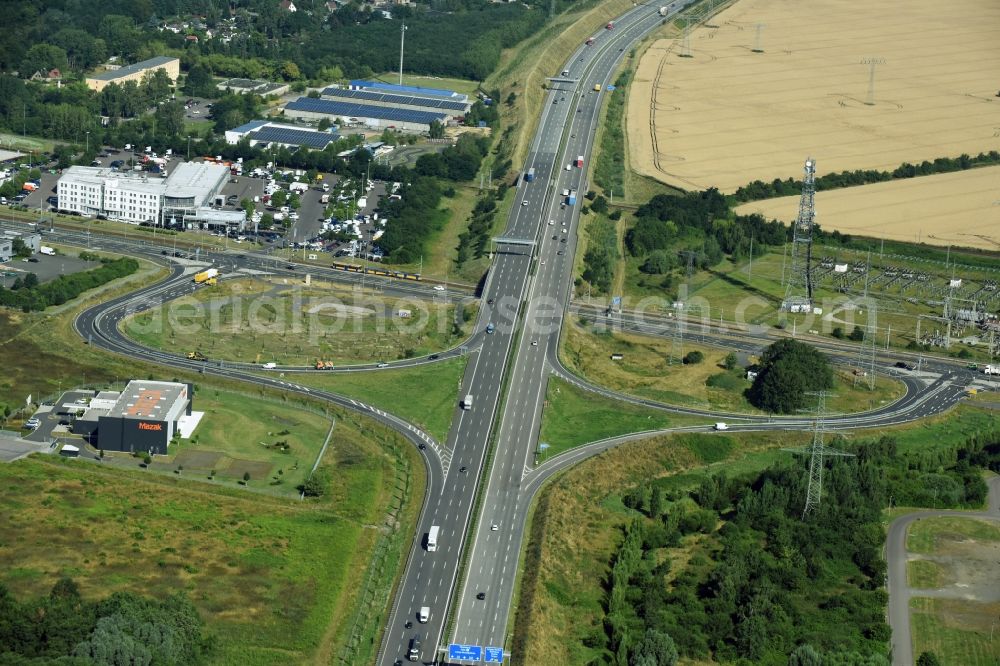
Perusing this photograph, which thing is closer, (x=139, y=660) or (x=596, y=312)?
(x=139, y=660)

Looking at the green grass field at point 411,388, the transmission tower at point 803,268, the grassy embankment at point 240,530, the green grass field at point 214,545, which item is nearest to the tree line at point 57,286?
the grassy embankment at point 240,530

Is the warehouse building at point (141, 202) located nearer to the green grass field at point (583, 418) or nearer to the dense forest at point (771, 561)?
the green grass field at point (583, 418)

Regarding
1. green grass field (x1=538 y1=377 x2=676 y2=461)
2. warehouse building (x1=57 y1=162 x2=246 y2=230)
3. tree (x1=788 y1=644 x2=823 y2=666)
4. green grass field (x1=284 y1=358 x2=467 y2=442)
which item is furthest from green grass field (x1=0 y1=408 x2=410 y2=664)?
warehouse building (x1=57 y1=162 x2=246 y2=230)

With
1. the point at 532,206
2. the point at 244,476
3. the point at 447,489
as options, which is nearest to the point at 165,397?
the point at 244,476

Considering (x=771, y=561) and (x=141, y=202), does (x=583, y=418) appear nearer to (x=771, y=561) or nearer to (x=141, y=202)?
(x=771, y=561)

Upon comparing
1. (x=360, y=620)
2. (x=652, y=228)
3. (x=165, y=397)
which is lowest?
(x=360, y=620)

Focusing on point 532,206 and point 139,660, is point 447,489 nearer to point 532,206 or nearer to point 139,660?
point 139,660
